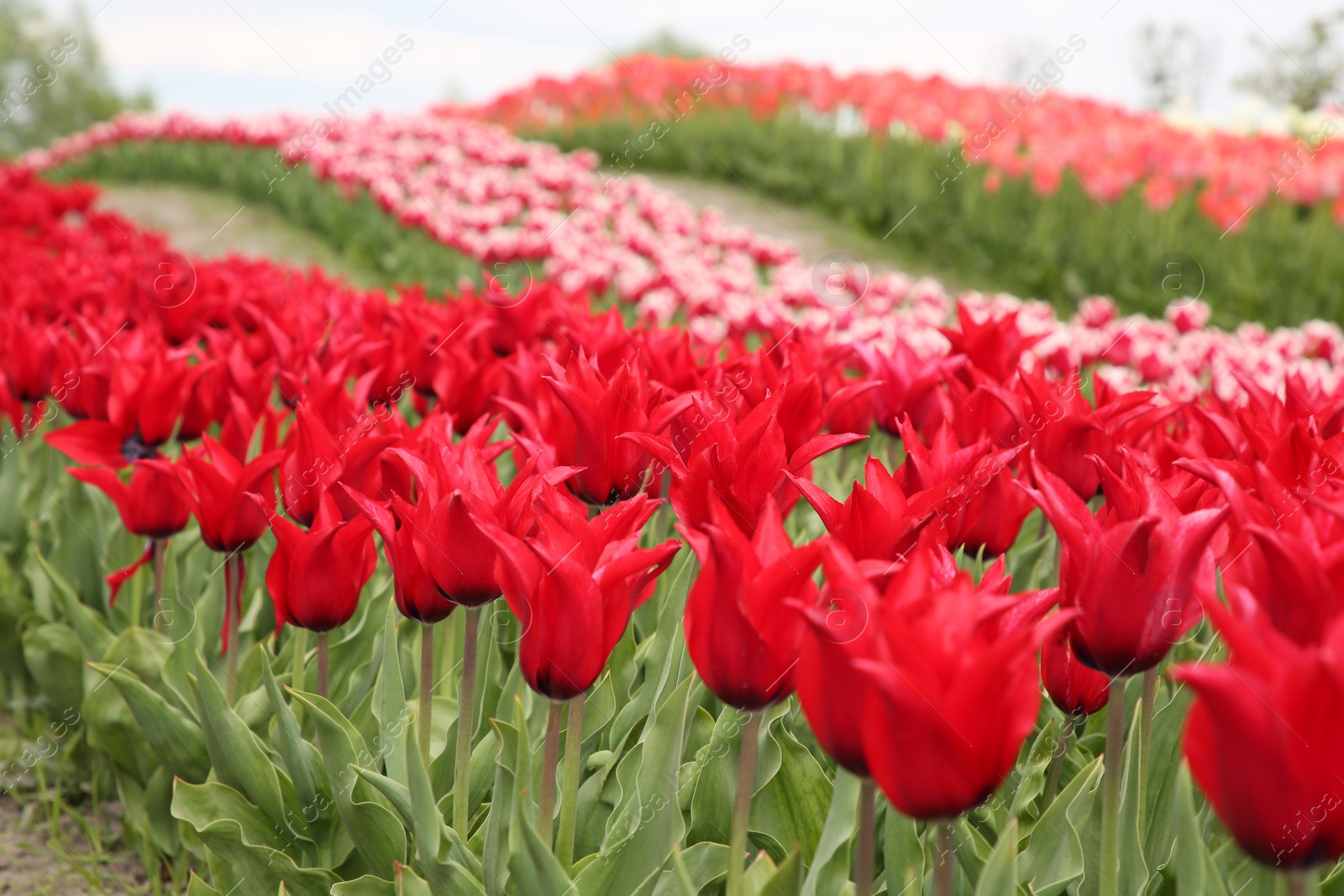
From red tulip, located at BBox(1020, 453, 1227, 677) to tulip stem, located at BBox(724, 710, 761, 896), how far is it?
1.21 ft

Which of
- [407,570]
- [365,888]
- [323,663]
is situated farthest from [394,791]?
[407,570]

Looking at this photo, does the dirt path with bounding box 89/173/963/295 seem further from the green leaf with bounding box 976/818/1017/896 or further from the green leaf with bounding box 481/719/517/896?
the green leaf with bounding box 976/818/1017/896

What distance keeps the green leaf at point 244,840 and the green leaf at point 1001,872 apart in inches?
38.6

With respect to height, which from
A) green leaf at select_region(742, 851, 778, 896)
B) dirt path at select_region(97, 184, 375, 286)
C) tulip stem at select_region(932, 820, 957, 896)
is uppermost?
tulip stem at select_region(932, 820, 957, 896)

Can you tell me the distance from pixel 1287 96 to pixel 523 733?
26388mm

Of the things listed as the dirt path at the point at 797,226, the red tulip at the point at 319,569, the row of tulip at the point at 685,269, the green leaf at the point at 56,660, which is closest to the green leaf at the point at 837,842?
the red tulip at the point at 319,569

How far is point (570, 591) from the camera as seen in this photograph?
1106 millimetres

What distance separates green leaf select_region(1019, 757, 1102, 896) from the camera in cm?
133

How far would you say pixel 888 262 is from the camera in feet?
34.3

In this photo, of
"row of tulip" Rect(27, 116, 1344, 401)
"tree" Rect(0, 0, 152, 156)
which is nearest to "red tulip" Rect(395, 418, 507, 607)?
"row of tulip" Rect(27, 116, 1344, 401)

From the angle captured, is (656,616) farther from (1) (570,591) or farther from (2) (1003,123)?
(2) (1003,123)

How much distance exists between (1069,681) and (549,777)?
67 centimetres

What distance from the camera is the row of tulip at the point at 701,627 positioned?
0.90m

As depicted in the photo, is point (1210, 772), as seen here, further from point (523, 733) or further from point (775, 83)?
point (775, 83)
